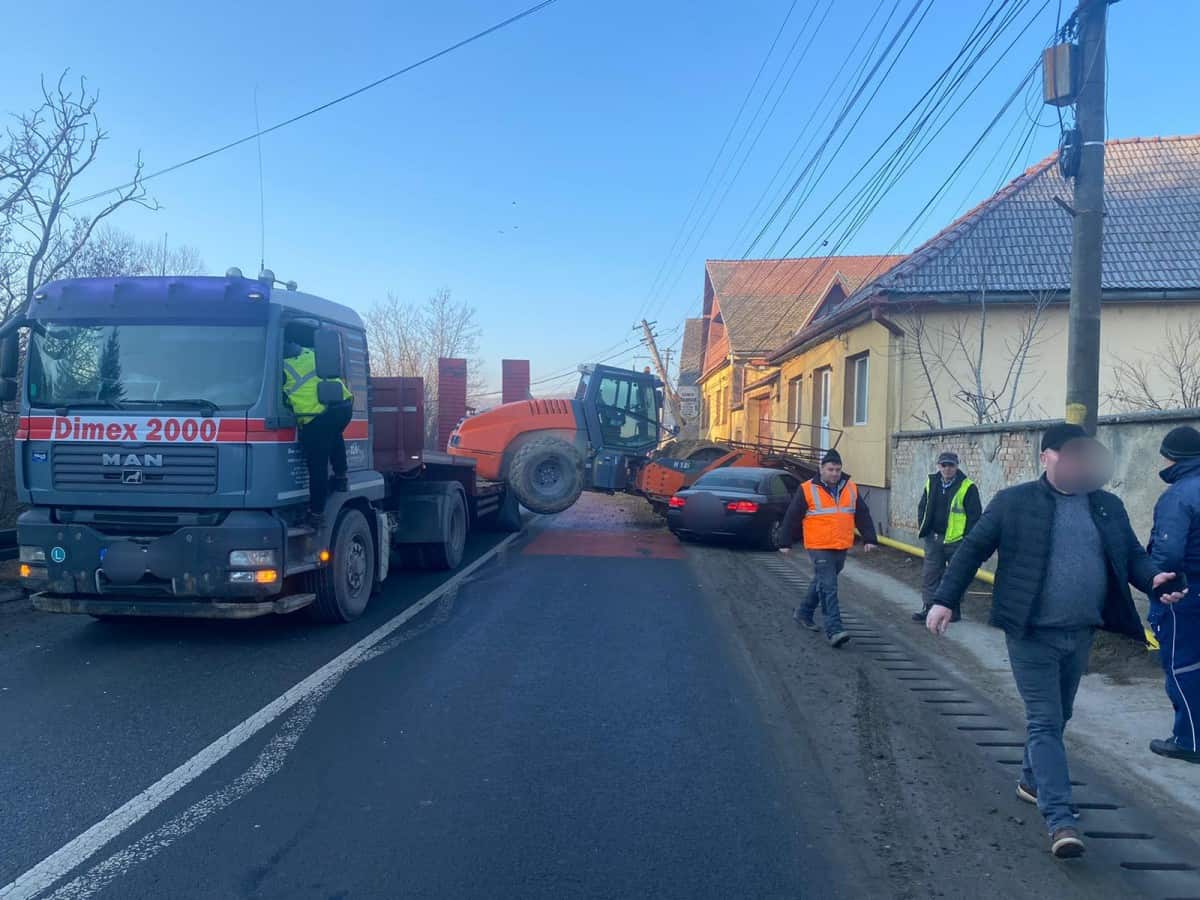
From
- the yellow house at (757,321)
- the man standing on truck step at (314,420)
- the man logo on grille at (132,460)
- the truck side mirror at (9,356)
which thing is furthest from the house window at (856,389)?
the truck side mirror at (9,356)

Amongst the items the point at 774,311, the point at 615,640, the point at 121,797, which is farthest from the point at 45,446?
the point at 774,311

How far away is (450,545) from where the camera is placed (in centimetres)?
1173

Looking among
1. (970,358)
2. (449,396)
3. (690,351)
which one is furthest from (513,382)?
(690,351)

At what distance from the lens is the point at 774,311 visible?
35.4 m

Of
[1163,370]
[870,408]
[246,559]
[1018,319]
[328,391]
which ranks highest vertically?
[1018,319]

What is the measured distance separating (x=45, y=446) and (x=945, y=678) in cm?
715

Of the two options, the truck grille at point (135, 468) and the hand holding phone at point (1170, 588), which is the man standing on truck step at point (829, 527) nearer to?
the hand holding phone at point (1170, 588)

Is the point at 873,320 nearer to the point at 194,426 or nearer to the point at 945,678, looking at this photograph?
the point at 945,678

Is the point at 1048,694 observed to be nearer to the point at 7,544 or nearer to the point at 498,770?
the point at 498,770

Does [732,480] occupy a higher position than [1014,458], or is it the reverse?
[1014,458]

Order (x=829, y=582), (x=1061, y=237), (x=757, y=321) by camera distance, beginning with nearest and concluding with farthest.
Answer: (x=829, y=582), (x=1061, y=237), (x=757, y=321)

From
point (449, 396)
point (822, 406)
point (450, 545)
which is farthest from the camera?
point (822, 406)

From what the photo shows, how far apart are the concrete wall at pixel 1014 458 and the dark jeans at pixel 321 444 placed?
6.42 meters

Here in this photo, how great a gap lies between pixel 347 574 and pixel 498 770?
4.02 m
